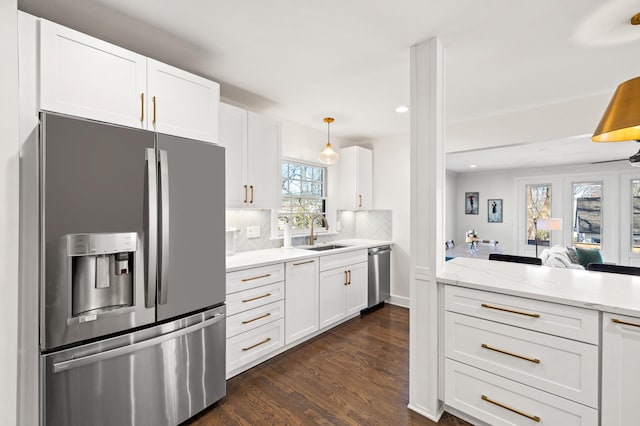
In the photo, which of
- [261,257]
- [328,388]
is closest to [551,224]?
[328,388]

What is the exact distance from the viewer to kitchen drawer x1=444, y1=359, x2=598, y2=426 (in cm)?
147

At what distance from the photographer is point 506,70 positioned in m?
2.35

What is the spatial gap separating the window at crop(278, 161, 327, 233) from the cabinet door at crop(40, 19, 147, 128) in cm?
207

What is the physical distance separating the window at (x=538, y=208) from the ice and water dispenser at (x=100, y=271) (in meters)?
8.02

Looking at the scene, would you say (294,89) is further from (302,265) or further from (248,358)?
(248,358)

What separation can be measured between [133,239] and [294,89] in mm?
1925

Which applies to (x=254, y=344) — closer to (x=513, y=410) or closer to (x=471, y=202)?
(x=513, y=410)

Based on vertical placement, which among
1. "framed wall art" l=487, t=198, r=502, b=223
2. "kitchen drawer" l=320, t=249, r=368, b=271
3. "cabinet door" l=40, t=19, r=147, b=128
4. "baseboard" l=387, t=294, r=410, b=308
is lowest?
"baseboard" l=387, t=294, r=410, b=308

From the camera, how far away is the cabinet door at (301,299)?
276cm

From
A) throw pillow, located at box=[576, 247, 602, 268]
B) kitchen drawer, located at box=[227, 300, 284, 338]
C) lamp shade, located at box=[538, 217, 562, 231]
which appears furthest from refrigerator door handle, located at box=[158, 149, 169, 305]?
lamp shade, located at box=[538, 217, 562, 231]

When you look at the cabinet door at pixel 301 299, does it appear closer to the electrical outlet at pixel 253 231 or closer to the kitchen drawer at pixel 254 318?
the kitchen drawer at pixel 254 318

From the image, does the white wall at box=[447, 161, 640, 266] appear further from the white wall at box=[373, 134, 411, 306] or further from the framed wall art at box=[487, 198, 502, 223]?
the white wall at box=[373, 134, 411, 306]

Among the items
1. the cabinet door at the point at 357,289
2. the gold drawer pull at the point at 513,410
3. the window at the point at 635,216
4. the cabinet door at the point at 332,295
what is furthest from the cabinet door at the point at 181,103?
the window at the point at 635,216

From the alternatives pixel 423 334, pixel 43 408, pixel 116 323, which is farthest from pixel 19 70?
pixel 423 334
